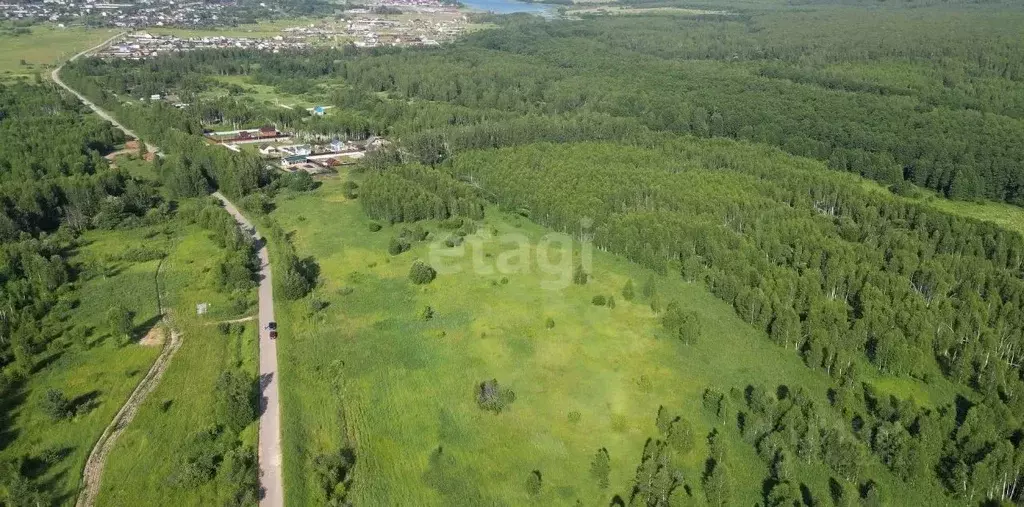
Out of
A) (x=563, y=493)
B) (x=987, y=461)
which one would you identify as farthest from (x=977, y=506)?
(x=563, y=493)

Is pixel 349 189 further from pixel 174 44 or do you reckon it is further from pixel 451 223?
pixel 174 44

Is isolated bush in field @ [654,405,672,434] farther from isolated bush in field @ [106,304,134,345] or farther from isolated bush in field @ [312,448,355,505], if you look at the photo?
isolated bush in field @ [106,304,134,345]

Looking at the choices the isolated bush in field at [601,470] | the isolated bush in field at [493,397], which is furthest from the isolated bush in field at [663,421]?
the isolated bush in field at [493,397]

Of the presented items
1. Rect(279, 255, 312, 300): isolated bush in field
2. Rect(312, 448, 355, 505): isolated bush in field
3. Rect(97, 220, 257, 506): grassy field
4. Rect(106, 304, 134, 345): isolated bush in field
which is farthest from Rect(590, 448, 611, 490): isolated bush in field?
Rect(106, 304, 134, 345): isolated bush in field

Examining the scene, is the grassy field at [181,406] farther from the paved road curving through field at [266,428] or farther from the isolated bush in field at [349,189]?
the isolated bush in field at [349,189]

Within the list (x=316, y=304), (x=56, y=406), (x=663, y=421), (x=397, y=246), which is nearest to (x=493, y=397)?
(x=663, y=421)

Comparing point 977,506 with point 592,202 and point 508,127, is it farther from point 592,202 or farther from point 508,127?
point 508,127
